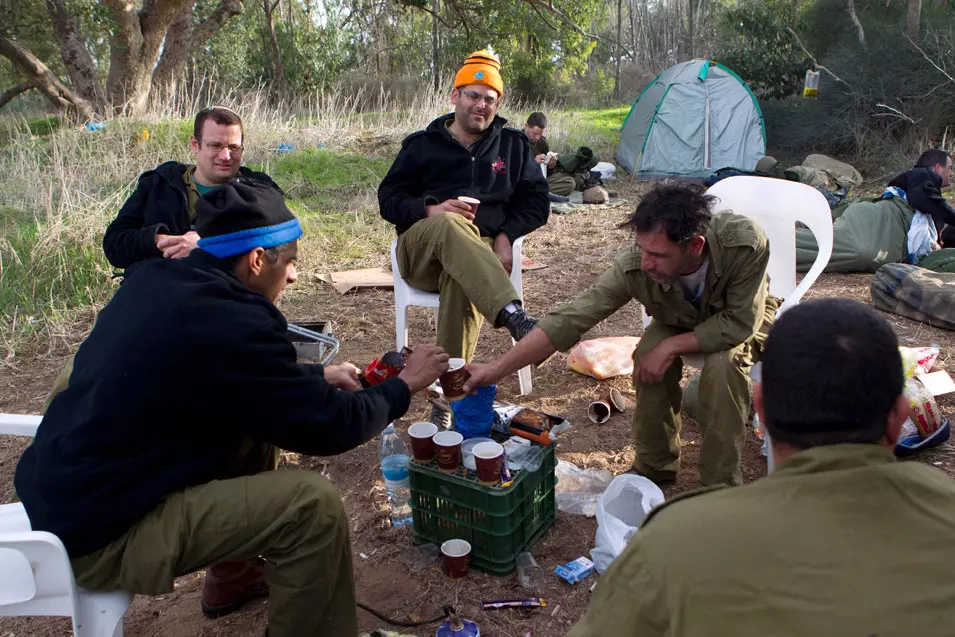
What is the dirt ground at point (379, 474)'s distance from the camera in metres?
2.36

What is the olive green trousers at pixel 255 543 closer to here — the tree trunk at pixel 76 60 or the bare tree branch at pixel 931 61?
the tree trunk at pixel 76 60

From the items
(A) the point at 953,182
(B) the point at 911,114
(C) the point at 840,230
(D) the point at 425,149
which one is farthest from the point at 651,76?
(D) the point at 425,149

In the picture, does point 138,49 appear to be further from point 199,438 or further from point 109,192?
point 199,438

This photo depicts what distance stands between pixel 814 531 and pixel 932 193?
601cm

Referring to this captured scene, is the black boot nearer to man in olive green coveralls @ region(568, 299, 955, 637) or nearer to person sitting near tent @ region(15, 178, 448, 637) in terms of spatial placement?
person sitting near tent @ region(15, 178, 448, 637)

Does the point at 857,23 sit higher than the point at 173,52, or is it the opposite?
the point at 857,23

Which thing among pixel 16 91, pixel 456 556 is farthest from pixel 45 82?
pixel 456 556

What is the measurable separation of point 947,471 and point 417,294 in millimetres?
2652

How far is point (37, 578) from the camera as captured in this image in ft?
5.60

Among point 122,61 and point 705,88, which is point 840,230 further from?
point 122,61

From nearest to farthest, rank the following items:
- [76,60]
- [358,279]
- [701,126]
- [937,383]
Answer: [937,383] < [358,279] < [701,126] < [76,60]

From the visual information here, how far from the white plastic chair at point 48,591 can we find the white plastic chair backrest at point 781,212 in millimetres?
3222

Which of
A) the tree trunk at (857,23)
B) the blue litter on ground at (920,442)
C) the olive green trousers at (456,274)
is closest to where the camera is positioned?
the blue litter on ground at (920,442)

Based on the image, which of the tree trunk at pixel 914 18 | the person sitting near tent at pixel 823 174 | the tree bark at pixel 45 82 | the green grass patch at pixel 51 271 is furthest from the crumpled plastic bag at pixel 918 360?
the tree bark at pixel 45 82
